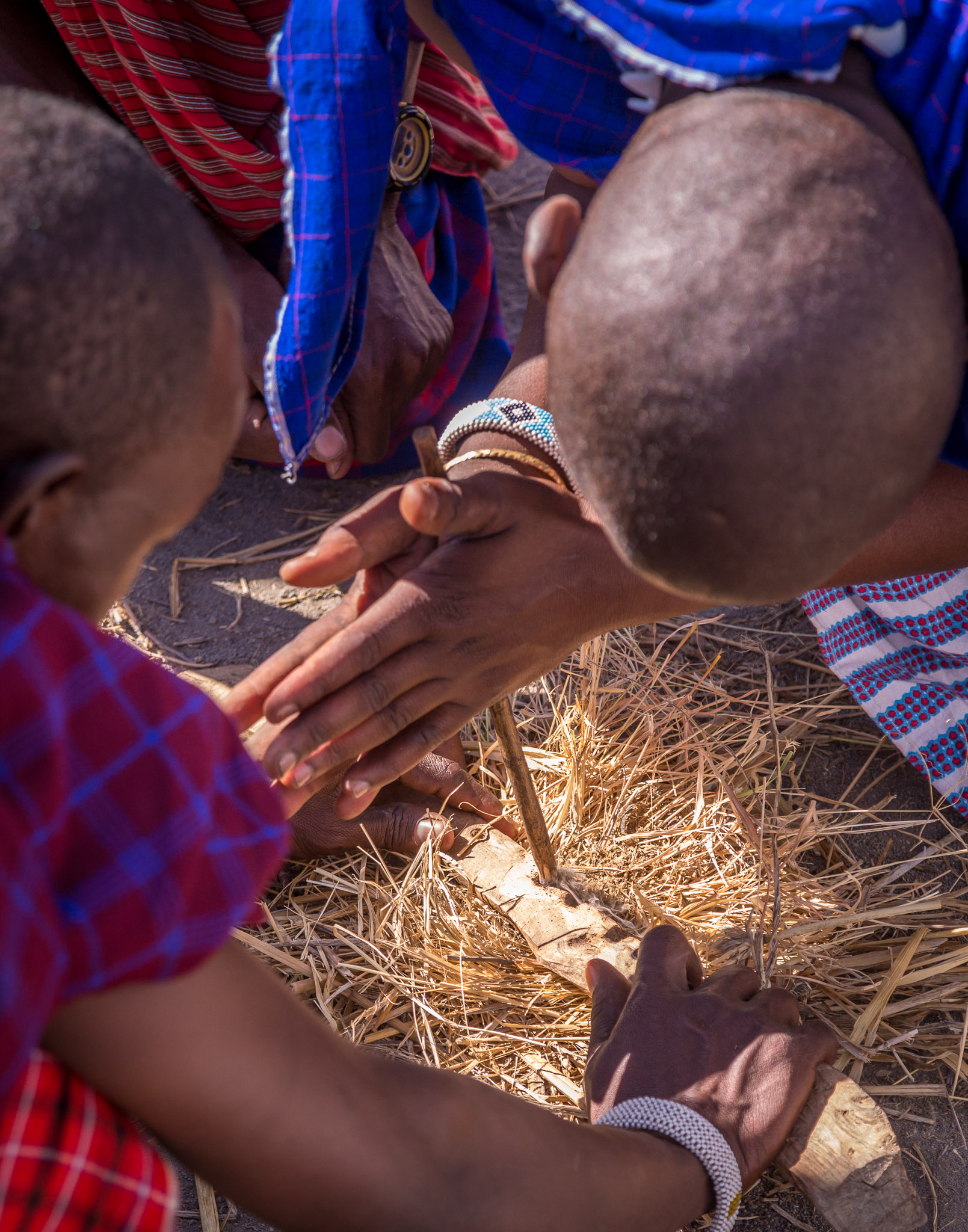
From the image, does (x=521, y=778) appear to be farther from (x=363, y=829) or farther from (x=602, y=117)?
(x=602, y=117)

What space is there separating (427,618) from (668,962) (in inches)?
25.6

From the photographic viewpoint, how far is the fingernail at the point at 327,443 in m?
2.18

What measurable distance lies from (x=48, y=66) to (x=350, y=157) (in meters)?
0.93

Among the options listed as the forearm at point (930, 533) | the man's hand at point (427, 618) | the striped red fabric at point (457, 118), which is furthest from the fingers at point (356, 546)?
the striped red fabric at point (457, 118)

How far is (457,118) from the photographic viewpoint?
2.30m

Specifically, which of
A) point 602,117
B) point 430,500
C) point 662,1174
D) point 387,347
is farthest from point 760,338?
point 387,347

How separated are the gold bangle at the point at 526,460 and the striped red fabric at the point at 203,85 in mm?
936

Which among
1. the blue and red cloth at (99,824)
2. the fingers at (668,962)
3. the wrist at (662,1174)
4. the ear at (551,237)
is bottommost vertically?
the fingers at (668,962)

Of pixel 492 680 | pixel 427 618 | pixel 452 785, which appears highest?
pixel 427 618

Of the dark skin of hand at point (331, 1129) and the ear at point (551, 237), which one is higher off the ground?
the ear at point (551, 237)

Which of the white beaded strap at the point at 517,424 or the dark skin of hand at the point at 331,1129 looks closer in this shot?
the dark skin of hand at the point at 331,1129

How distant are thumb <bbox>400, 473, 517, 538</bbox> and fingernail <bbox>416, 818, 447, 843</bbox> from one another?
22.3 inches

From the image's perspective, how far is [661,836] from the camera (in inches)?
73.2

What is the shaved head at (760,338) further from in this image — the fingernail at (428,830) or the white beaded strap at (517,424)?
the fingernail at (428,830)
